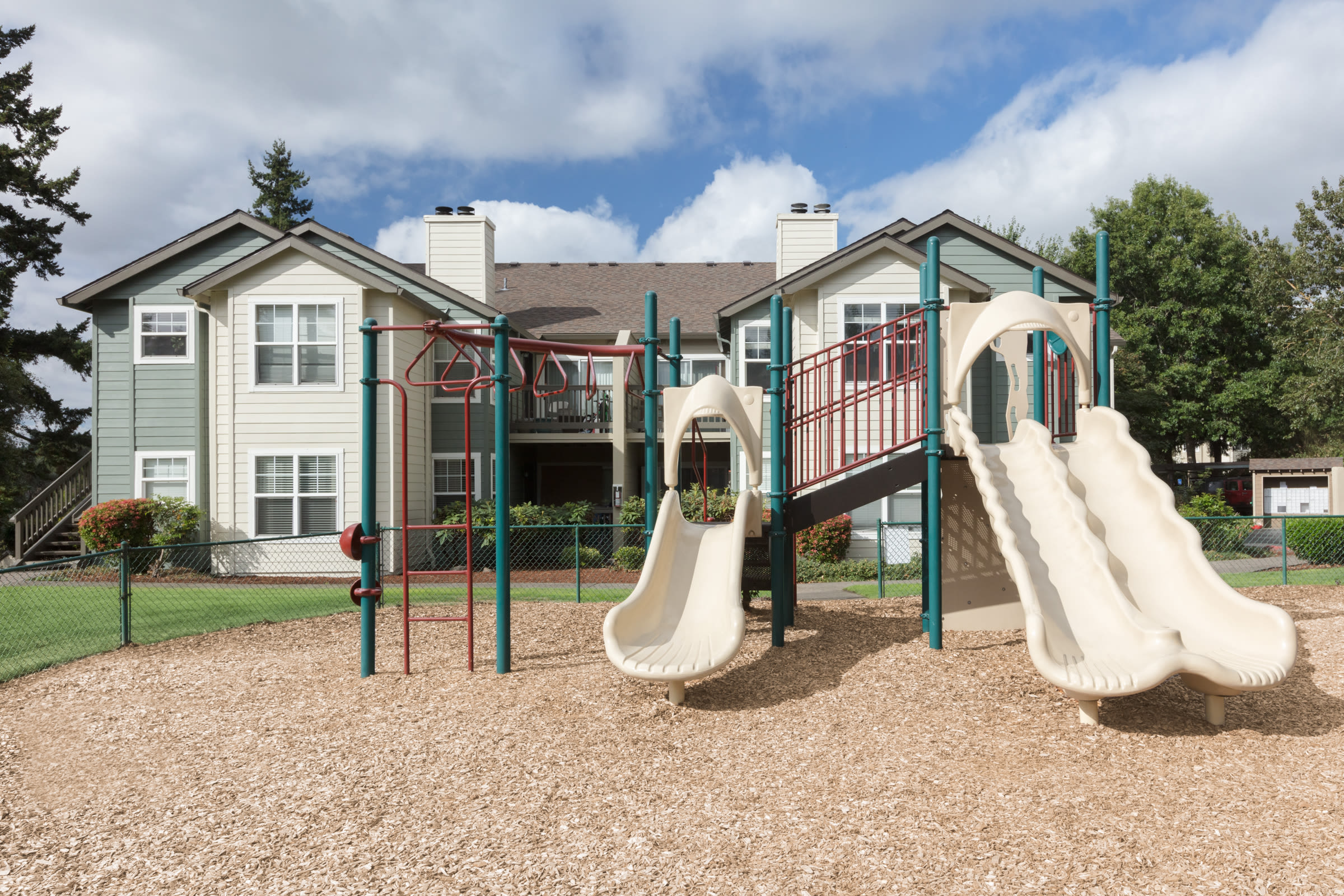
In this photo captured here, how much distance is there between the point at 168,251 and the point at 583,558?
36.5 ft

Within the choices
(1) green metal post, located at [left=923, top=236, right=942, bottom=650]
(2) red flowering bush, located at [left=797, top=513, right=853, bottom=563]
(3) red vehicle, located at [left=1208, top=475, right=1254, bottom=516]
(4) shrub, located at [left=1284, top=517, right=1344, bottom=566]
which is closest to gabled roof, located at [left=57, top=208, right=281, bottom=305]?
(2) red flowering bush, located at [left=797, top=513, right=853, bottom=563]

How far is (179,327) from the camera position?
1761cm

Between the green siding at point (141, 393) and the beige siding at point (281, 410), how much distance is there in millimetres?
1014


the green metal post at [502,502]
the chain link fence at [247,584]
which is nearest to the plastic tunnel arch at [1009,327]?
the green metal post at [502,502]

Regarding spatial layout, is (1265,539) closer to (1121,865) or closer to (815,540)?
(815,540)

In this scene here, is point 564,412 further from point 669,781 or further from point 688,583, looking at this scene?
point 669,781

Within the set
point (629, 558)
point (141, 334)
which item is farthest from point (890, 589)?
point (141, 334)

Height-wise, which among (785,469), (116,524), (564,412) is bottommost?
(116,524)

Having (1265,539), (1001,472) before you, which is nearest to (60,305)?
(1001,472)

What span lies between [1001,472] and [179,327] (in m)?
17.4

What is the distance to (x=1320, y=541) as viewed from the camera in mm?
15523

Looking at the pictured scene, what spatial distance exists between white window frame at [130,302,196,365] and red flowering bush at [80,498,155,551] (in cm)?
324

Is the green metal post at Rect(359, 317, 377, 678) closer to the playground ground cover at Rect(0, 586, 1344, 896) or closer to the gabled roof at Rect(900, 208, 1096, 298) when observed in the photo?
the playground ground cover at Rect(0, 586, 1344, 896)

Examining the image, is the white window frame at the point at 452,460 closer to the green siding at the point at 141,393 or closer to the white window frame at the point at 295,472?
the white window frame at the point at 295,472
